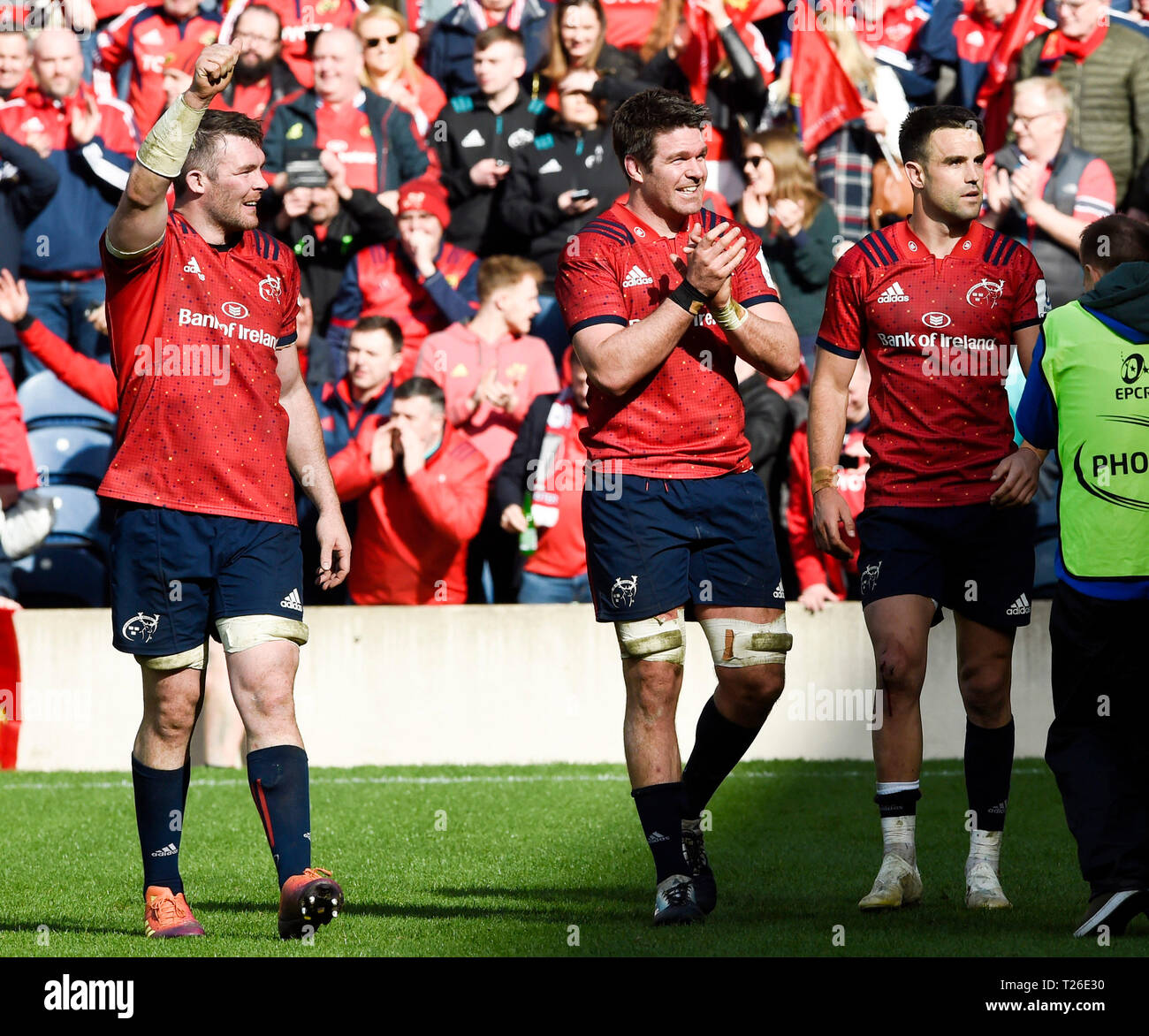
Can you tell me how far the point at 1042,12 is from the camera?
11.5 meters

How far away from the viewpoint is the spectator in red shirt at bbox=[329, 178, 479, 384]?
11188mm

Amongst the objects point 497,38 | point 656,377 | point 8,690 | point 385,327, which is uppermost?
point 497,38

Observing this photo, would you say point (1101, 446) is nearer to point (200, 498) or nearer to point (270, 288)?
point (270, 288)

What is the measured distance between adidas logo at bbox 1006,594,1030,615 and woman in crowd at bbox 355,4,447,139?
274 inches

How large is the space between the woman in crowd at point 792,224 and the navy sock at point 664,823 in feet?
18.7

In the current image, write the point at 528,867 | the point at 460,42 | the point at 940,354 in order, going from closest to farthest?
the point at 940,354 < the point at 528,867 < the point at 460,42

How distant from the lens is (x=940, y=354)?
19.2 feet

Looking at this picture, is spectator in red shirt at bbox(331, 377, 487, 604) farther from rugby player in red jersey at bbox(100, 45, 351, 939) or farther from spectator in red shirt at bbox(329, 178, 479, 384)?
rugby player in red jersey at bbox(100, 45, 351, 939)

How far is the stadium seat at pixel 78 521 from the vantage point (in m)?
11.3

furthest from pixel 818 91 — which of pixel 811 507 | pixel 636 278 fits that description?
pixel 636 278

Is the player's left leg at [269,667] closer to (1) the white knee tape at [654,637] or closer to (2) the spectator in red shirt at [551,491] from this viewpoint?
(1) the white knee tape at [654,637]

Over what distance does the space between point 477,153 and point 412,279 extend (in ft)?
3.07
